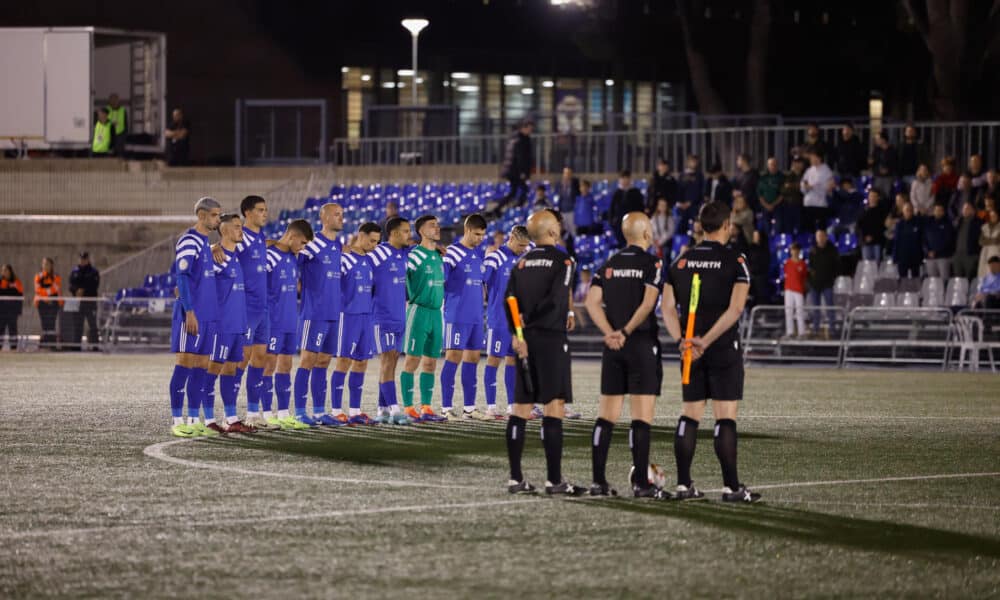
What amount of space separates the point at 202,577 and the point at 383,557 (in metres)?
0.94

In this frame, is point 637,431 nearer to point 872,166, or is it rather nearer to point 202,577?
point 202,577

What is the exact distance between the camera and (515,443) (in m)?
10.4

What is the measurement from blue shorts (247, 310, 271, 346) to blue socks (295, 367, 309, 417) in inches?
24.8

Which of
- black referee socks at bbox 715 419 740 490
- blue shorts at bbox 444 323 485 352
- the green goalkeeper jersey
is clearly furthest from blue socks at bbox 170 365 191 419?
black referee socks at bbox 715 419 740 490

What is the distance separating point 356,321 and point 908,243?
13097 millimetres

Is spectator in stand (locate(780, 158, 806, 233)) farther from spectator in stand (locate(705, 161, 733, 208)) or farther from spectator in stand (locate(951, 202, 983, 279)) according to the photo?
spectator in stand (locate(951, 202, 983, 279))

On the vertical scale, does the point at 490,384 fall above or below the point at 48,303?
below

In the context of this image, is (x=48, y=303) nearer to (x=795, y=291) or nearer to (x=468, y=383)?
(x=795, y=291)

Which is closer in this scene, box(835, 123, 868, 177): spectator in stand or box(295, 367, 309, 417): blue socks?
box(295, 367, 309, 417): blue socks

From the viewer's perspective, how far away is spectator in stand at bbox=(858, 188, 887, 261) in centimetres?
2661

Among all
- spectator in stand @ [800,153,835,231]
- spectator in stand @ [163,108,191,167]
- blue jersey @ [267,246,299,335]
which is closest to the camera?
blue jersey @ [267,246,299,335]

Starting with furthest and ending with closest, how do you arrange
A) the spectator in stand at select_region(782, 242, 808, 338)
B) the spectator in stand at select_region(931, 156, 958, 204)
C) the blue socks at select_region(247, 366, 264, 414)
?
the spectator in stand at select_region(931, 156, 958, 204) → the spectator in stand at select_region(782, 242, 808, 338) → the blue socks at select_region(247, 366, 264, 414)

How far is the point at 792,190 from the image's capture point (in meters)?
27.8

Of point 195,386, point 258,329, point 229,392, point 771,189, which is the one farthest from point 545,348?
point 771,189
